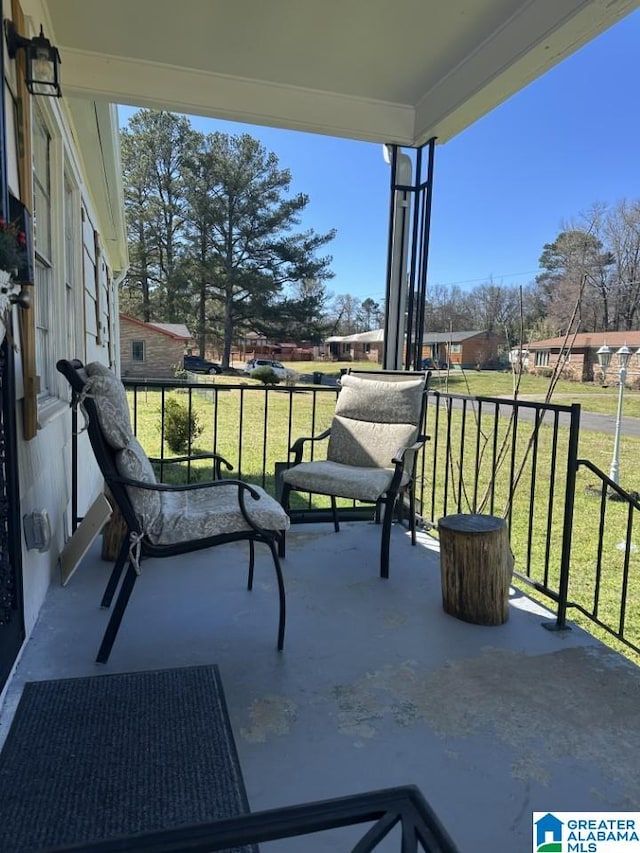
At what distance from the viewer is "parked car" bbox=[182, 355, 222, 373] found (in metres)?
24.5

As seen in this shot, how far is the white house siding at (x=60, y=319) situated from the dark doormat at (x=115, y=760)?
1.58 feet

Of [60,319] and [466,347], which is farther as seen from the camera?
[466,347]

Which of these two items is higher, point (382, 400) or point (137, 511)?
point (382, 400)

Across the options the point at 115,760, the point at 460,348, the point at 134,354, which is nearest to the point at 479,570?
the point at 115,760

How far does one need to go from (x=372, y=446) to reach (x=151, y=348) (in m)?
21.2

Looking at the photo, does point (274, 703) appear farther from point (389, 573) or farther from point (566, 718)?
point (389, 573)

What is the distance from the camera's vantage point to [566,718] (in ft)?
5.50

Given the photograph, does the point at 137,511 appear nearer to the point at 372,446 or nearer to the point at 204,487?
the point at 204,487

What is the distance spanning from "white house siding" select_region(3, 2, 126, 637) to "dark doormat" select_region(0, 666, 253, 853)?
1.58 feet

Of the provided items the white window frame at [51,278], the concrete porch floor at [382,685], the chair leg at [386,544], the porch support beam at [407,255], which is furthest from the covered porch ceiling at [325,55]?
the concrete porch floor at [382,685]

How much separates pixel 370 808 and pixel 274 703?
3.76 feet

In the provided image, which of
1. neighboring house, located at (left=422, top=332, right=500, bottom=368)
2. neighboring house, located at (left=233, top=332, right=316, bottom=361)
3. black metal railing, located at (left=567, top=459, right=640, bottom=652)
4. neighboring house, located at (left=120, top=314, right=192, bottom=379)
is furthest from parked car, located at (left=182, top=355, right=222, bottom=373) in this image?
black metal railing, located at (left=567, top=459, right=640, bottom=652)

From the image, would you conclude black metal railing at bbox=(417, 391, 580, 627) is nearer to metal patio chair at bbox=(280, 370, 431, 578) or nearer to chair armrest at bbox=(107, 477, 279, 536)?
metal patio chair at bbox=(280, 370, 431, 578)

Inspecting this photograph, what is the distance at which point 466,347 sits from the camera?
23.3 ft
